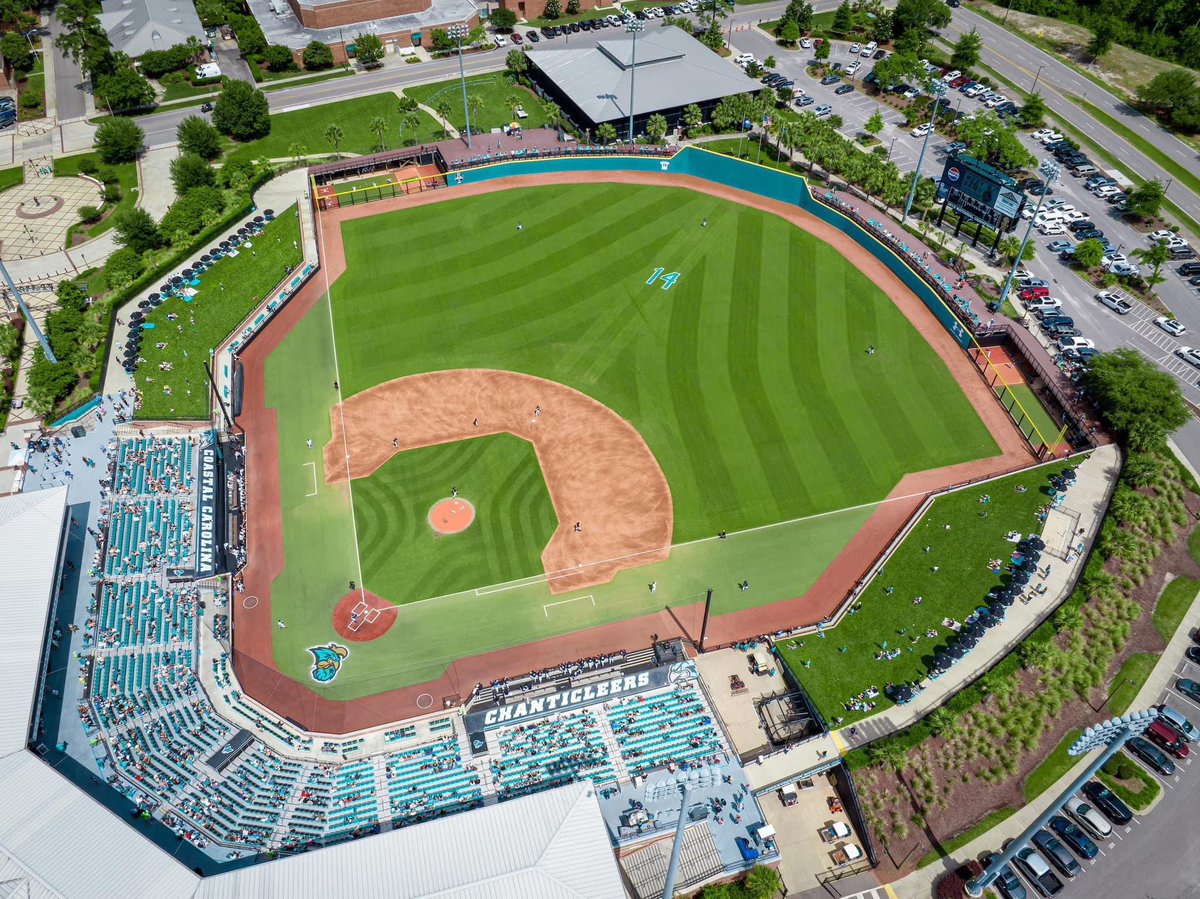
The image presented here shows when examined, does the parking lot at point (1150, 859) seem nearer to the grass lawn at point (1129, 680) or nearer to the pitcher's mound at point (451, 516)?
the grass lawn at point (1129, 680)

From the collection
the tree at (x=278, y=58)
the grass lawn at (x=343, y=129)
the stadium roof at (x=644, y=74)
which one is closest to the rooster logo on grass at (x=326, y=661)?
the grass lawn at (x=343, y=129)

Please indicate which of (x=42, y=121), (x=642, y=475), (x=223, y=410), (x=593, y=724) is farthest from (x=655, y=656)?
(x=42, y=121)

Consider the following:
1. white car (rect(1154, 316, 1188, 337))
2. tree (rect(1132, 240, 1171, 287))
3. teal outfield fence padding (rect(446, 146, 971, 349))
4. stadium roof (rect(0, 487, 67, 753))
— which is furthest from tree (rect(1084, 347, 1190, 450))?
stadium roof (rect(0, 487, 67, 753))

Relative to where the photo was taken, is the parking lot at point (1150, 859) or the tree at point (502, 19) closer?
the parking lot at point (1150, 859)

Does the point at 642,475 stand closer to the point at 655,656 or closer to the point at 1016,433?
the point at 655,656

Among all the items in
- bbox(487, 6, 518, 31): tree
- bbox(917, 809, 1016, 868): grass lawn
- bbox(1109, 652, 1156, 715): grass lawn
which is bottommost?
bbox(917, 809, 1016, 868): grass lawn

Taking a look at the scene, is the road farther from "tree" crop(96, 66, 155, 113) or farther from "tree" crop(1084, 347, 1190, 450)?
"tree" crop(1084, 347, 1190, 450)

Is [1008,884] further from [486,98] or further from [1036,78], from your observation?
[1036,78]
